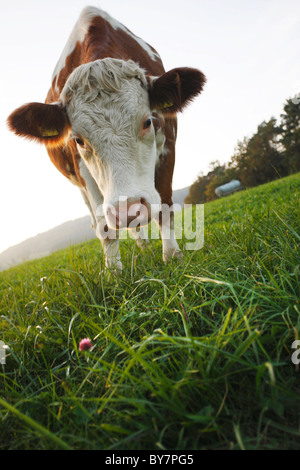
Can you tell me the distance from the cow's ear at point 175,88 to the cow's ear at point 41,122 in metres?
1.03

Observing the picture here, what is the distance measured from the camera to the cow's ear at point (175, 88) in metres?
3.05

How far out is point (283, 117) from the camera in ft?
189

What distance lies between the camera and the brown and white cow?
2625 mm

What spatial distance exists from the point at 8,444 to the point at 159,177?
119 inches

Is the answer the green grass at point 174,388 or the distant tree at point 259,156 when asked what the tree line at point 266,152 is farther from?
the green grass at point 174,388

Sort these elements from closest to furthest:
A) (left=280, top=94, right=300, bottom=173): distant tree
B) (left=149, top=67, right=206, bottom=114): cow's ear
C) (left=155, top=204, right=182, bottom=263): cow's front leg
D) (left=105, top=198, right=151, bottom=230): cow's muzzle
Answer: (left=105, top=198, right=151, bottom=230): cow's muzzle → (left=149, top=67, right=206, bottom=114): cow's ear → (left=155, top=204, right=182, bottom=263): cow's front leg → (left=280, top=94, right=300, bottom=173): distant tree

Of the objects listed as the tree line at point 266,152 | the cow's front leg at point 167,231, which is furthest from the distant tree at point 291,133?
the cow's front leg at point 167,231

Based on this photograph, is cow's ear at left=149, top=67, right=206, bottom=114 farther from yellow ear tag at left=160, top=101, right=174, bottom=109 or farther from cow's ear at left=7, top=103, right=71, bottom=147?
cow's ear at left=7, top=103, right=71, bottom=147

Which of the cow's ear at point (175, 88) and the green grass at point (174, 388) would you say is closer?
the green grass at point (174, 388)

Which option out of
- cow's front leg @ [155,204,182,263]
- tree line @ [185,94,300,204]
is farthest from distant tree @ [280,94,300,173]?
cow's front leg @ [155,204,182,263]

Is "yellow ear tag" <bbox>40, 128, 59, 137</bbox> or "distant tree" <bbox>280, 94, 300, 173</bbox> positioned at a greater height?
"distant tree" <bbox>280, 94, 300, 173</bbox>

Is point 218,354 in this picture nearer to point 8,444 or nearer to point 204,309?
point 204,309

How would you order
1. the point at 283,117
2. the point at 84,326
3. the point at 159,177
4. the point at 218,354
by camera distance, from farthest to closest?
the point at 283,117
the point at 159,177
the point at 84,326
the point at 218,354
